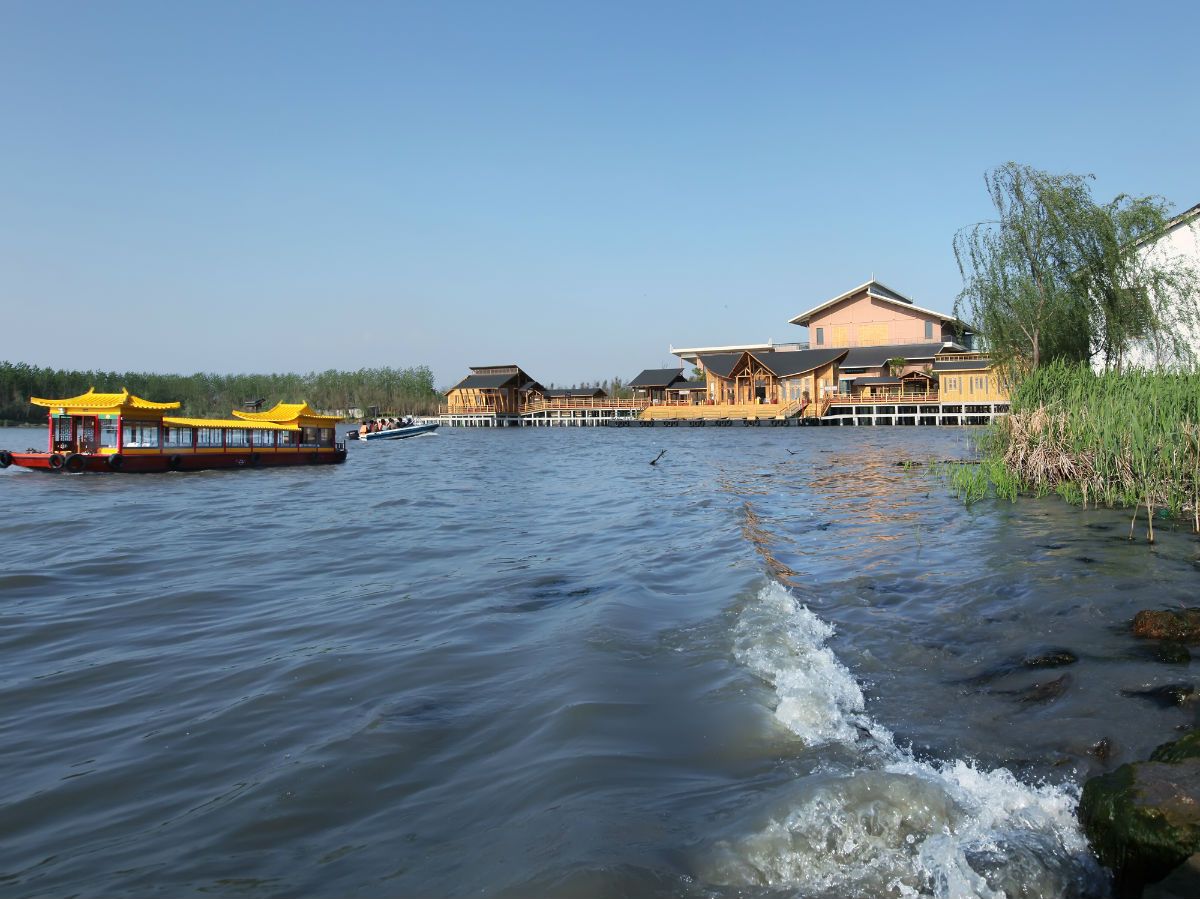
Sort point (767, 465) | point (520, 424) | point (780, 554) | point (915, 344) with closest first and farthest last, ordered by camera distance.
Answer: point (780, 554) → point (767, 465) → point (915, 344) → point (520, 424)

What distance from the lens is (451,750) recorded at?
453cm

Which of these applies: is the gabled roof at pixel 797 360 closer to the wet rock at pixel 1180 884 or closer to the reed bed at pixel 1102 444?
the reed bed at pixel 1102 444

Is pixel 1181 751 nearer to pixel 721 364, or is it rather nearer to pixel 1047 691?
pixel 1047 691

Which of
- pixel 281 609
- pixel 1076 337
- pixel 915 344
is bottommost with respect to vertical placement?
pixel 281 609

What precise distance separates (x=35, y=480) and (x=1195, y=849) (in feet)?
90.8

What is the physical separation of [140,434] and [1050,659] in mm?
27155

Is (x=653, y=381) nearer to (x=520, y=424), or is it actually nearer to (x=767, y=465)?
(x=520, y=424)

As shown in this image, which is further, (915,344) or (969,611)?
(915,344)

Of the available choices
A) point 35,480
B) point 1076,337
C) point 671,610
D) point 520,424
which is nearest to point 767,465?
point 1076,337

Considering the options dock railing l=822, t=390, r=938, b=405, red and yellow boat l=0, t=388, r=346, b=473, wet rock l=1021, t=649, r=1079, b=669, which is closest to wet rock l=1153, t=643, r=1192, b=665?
wet rock l=1021, t=649, r=1079, b=669

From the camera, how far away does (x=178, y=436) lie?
2723 cm

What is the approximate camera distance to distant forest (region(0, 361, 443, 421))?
8206 centimetres

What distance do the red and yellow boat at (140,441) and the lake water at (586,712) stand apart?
14406 mm

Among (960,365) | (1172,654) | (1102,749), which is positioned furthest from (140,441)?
(960,365)
